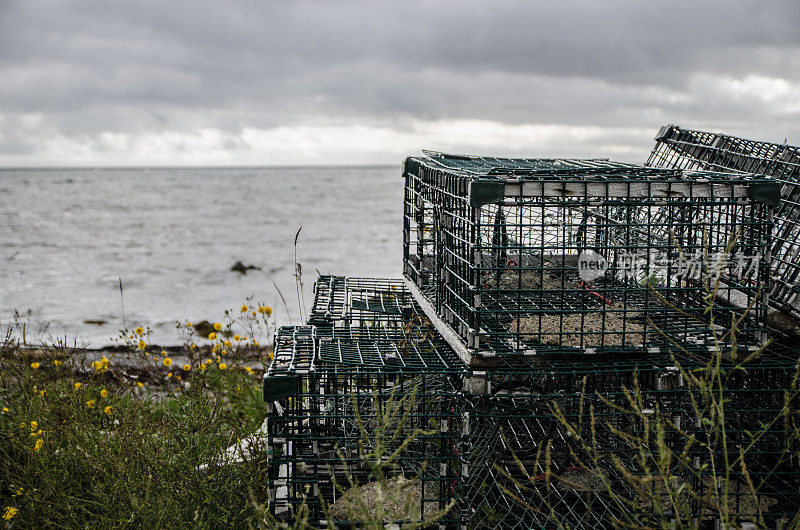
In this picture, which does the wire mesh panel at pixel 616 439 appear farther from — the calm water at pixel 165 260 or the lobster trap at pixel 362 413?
the calm water at pixel 165 260

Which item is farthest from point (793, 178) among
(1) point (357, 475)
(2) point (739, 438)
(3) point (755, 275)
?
(1) point (357, 475)

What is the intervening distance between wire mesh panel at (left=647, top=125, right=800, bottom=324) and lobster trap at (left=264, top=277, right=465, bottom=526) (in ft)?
5.69

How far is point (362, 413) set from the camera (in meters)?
3.51

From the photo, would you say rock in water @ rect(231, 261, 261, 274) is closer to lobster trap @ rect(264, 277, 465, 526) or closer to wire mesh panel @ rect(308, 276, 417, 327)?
wire mesh panel @ rect(308, 276, 417, 327)

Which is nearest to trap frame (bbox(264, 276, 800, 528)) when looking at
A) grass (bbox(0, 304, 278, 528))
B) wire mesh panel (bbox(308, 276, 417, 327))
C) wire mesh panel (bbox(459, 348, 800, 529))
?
wire mesh panel (bbox(459, 348, 800, 529))

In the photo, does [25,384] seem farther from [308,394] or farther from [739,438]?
[739,438]

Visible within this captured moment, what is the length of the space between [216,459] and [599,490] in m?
1.84

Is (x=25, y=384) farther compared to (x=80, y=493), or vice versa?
(x=25, y=384)

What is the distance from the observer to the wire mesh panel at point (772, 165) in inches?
143

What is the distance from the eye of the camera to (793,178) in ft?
13.4

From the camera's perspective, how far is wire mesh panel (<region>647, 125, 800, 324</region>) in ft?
11.9

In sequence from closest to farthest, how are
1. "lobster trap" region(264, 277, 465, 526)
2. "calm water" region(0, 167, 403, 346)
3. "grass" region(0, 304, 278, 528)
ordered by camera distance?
"lobster trap" region(264, 277, 465, 526) < "grass" region(0, 304, 278, 528) < "calm water" region(0, 167, 403, 346)

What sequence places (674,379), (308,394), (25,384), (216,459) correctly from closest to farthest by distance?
(308,394) < (674,379) < (216,459) < (25,384)

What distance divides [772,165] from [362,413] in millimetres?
3079
